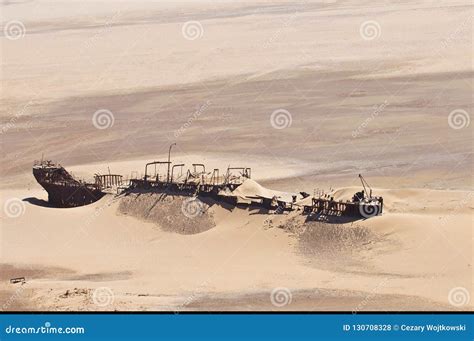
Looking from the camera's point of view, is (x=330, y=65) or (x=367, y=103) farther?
(x=330, y=65)

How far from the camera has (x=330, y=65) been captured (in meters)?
66.4

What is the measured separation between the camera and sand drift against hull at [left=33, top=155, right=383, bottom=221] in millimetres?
36719

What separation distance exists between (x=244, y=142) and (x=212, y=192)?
1388 cm

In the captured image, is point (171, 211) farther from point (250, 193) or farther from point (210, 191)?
point (250, 193)

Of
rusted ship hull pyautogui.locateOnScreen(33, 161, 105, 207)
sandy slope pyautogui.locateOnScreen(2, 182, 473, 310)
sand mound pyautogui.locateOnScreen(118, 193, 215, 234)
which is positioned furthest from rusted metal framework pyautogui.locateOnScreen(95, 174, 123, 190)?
sandy slope pyautogui.locateOnScreen(2, 182, 473, 310)

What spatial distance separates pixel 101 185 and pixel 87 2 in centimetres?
5592

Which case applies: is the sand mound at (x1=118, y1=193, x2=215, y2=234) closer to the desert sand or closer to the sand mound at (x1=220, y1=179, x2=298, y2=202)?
the desert sand

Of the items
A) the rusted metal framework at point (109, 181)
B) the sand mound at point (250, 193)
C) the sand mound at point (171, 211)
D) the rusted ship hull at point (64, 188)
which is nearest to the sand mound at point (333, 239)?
the sand mound at point (250, 193)

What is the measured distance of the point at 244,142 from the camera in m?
53.1

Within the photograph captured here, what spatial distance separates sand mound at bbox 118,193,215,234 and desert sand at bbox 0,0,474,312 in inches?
3.6

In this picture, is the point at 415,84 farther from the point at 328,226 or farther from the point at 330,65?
the point at 328,226

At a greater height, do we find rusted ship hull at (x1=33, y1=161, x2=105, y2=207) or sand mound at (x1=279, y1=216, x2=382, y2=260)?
rusted ship hull at (x1=33, y1=161, x2=105, y2=207)

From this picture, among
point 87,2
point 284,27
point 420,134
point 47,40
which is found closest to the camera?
point 420,134

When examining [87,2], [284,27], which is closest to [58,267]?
[284,27]
